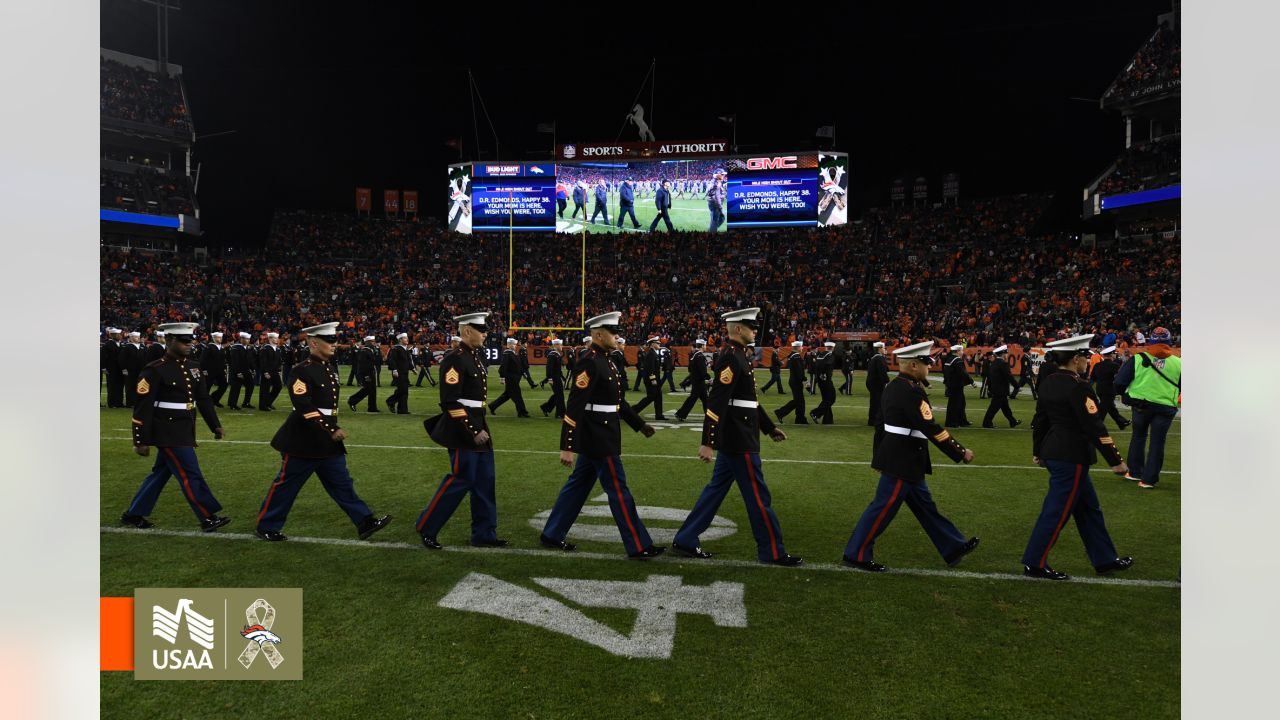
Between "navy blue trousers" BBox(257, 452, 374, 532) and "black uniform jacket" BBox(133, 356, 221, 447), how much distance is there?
899 millimetres

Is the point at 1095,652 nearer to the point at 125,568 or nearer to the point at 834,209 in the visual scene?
the point at 125,568

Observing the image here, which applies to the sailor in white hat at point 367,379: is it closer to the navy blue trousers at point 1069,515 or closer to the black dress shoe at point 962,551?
the black dress shoe at point 962,551

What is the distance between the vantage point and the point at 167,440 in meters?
6.30

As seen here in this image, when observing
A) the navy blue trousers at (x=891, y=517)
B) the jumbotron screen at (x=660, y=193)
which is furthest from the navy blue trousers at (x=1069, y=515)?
the jumbotron screen at (x=660, y=193)

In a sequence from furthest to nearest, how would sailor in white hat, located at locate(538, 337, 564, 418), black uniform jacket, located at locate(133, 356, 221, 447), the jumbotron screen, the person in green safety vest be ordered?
the jumbotron screen → sailor in white hat, located at locate(538, 337, 564, 418) → the person in green safety vest → black uniform jacket, located at locate(133, 356, 221, 447)

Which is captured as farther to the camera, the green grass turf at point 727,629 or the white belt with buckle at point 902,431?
the white belt with buckle at point 902,431

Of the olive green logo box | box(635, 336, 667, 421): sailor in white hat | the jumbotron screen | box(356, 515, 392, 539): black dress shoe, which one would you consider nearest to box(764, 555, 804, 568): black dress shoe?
box(356, 515, 392, 539): black dress shoe

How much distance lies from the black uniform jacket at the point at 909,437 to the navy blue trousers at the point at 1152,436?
4282 millimetres

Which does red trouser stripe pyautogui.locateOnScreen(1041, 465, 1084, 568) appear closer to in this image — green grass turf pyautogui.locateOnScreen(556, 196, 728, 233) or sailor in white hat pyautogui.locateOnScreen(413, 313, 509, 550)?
sailor in white hat pyautogui.locateOnScreen(413, 313, 509, 550)

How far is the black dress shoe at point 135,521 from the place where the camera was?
6.38 meters

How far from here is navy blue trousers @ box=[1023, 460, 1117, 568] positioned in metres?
5.29

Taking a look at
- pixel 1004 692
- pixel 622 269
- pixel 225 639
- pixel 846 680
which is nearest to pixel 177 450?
pixel 225 639

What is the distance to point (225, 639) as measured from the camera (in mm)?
2963

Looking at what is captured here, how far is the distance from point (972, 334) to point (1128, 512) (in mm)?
27911
